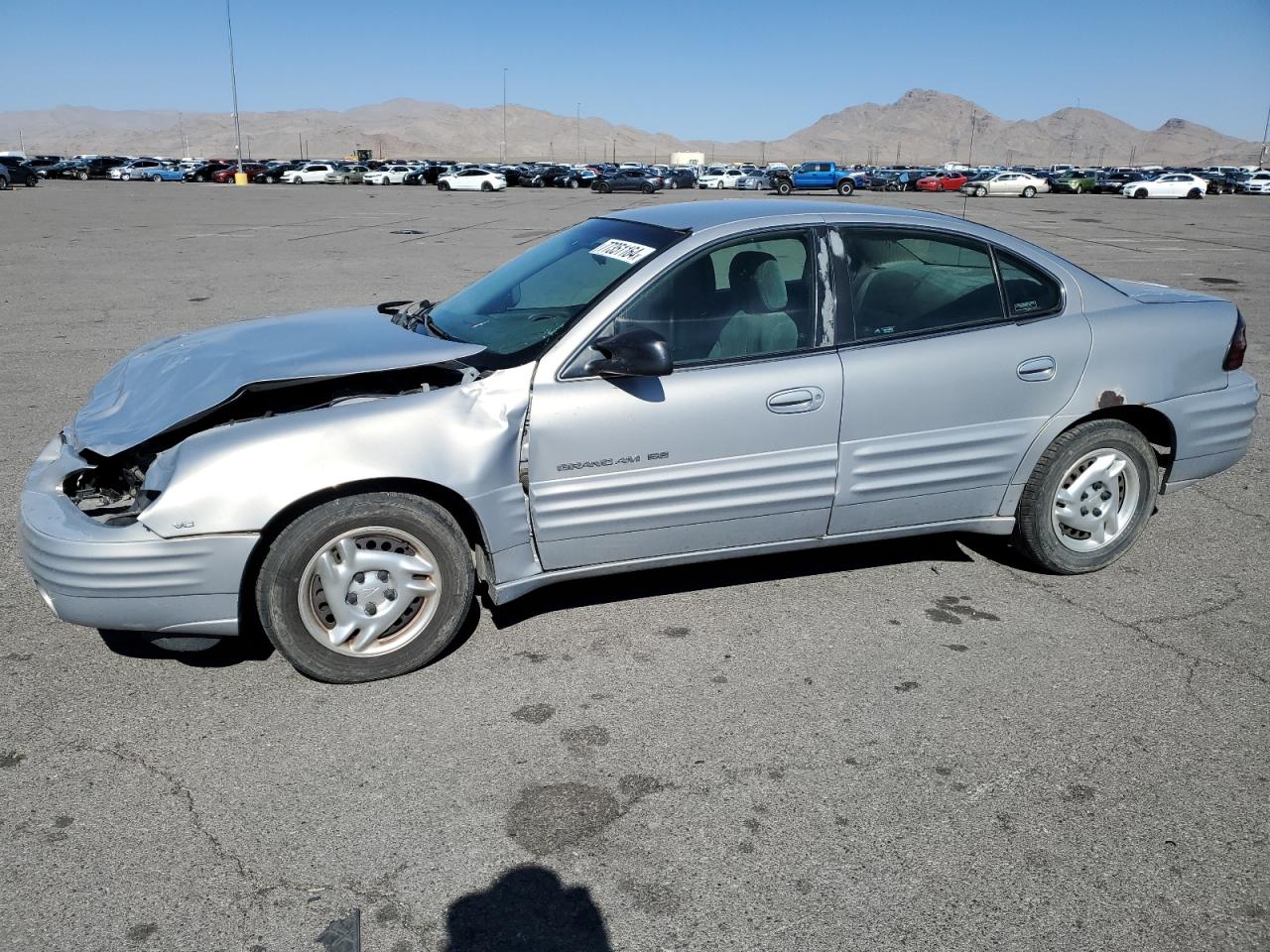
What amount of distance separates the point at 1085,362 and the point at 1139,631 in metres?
1.14

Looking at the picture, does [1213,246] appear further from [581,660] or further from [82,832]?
[82,832]

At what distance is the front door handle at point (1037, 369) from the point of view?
421cm

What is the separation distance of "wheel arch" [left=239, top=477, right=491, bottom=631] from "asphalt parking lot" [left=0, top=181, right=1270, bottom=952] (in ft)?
1.24

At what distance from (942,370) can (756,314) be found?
80 cm

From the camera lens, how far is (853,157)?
7224 inches

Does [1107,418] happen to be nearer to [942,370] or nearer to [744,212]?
[942,370]

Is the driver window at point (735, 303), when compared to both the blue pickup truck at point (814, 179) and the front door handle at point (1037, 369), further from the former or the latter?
the blue pickup truck at point (814, 179)

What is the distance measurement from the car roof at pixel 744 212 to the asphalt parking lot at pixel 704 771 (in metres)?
1.36

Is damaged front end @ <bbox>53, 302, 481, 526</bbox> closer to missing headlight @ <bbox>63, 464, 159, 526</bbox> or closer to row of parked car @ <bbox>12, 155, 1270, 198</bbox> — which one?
missing headlight @ <bbox>63, 464, 159, 526</bbox>

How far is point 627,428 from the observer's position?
146 inches

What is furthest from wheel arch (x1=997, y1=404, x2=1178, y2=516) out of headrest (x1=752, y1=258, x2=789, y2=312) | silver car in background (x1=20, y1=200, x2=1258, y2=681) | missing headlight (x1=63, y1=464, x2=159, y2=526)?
missing headlight (x1=63, y1=464, x2=159, y2=526)

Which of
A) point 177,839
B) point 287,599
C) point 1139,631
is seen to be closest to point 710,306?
point 287,599

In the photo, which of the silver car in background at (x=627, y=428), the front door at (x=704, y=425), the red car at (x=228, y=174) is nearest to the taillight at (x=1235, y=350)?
the silver car in background at (x=627, y=428)

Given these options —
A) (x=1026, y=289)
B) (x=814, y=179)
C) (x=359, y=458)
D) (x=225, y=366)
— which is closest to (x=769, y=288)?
(x=1026, y=289)
